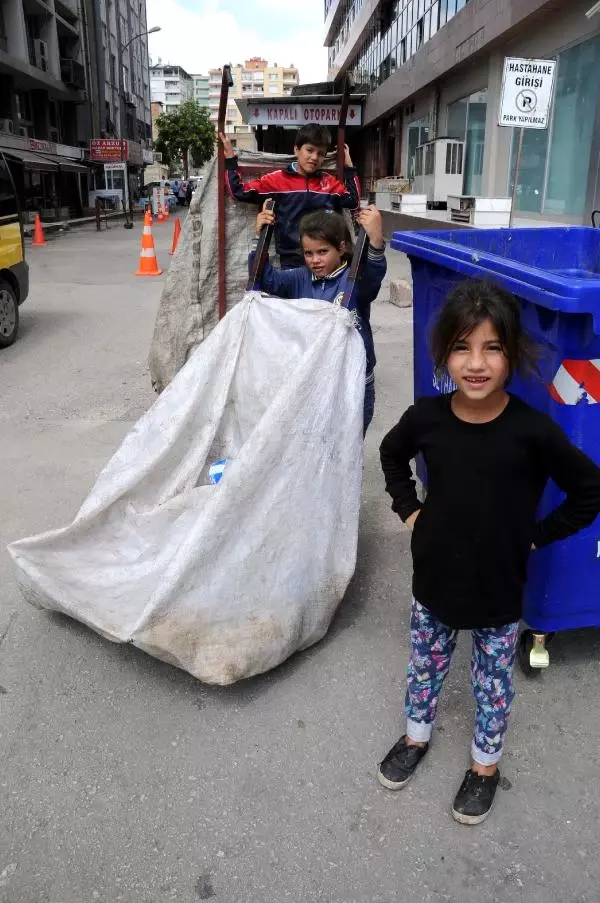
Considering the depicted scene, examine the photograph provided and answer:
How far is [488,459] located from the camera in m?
1.79

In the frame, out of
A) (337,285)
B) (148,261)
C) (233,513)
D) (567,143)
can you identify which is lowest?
(148,261)

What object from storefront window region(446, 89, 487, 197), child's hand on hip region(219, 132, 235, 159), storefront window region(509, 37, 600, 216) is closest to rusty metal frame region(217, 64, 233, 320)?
child's hand on hip region(219, 132, 235, 159)

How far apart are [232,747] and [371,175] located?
130 feet

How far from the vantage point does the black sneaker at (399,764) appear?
6.91 feet

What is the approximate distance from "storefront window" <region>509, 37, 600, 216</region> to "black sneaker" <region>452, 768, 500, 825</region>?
1226cm

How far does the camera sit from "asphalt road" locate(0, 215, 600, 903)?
72.4 inches

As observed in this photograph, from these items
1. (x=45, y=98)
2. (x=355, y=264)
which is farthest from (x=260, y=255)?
(x=45, y=98)

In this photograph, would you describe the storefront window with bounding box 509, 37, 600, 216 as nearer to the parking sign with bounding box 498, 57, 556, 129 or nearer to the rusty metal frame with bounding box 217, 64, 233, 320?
the parking sign with bounding box 498, 57, 556, 129

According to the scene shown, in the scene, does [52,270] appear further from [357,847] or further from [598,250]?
[357,847]

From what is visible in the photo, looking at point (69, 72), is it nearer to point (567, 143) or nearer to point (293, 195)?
point (567, 143)

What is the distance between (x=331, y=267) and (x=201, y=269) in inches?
77.0

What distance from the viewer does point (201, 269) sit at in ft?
15.4

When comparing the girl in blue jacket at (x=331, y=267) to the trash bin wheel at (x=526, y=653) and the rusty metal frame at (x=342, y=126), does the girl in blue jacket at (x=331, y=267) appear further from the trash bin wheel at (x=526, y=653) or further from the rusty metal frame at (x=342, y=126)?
the trash bin wheel at (x=526, y=653)

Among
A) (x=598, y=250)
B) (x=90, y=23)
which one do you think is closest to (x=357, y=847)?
(x=598, y=250)
